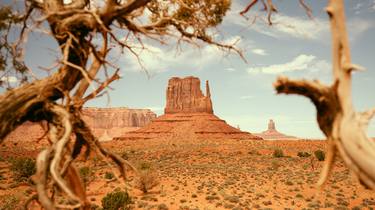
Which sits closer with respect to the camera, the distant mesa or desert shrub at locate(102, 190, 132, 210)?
desert shrub at locate(102, 190, 132, 210)

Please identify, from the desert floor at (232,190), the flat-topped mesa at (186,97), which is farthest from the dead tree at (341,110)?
the flat-topped mesa at (186,97)

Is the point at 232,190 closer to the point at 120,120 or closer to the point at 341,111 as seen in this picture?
the point at 341,111

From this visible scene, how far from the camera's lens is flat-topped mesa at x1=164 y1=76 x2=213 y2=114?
10338 centimetres

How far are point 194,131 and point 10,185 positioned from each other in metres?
64.6

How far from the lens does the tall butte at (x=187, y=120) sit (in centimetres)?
8075

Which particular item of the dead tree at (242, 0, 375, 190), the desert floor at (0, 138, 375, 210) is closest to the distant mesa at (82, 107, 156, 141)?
the desert floor at (0, 138, 375, 210)

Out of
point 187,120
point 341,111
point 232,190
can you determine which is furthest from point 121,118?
point 341,111

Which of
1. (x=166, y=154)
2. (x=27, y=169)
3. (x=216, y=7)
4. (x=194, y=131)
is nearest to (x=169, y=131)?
(x=194, y=131)

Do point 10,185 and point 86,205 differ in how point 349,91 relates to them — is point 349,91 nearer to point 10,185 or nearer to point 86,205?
point 86,205

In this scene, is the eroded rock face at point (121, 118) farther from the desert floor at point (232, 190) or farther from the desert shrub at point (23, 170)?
the desert shrub at point (23, 170)

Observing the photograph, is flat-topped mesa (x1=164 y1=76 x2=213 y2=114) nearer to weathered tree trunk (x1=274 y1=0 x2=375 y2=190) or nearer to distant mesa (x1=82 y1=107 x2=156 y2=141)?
distant mesa (x1=82 y1=107 x2=156 y2=141)

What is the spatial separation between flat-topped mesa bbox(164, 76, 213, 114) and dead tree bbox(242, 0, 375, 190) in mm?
99262

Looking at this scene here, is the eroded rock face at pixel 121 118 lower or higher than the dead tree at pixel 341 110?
higher

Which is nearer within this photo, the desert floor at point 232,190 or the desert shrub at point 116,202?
the desert shrub at point 116,202
